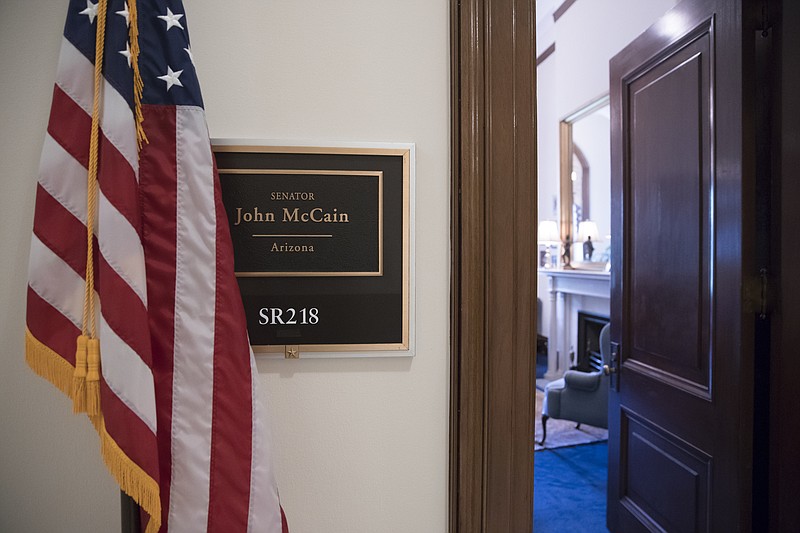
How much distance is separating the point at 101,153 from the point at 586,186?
15.2 feet

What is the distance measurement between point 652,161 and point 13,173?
220 cm

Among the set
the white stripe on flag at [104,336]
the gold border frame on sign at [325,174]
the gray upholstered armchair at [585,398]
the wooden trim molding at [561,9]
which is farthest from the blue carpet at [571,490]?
the wooden trim molding at [561,9]

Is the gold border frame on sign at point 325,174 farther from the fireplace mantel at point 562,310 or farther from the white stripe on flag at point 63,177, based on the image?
the fireplace mantel at point 562,310

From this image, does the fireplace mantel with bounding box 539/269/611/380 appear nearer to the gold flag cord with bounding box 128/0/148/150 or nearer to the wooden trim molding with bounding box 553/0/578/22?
the wooden trim molding with bounding box 553/0/578/22

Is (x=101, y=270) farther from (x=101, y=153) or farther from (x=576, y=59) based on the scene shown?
(x=576, y=59)

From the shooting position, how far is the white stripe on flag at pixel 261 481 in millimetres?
861

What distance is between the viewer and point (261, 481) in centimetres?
87

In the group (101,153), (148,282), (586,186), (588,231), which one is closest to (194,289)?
(148,282)

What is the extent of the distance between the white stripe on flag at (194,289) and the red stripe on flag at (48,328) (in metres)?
0.18

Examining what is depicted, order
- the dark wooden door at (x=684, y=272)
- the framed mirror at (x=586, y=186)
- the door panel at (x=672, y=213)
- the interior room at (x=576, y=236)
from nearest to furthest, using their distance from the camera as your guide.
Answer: the dark wooden door at (x=684, y=272)
the door panel at (x=672, y=213)
the interior room at (x=576, y=236)
the framed mirror at (x=586, y=186)

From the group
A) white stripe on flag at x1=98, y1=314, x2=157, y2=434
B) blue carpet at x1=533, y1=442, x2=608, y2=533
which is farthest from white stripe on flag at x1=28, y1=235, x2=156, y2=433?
blue carpet at x1=533, y1=442, x2=608, y2=533

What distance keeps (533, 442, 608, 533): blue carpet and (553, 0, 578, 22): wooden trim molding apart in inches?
168

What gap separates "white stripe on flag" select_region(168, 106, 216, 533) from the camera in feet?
2.82

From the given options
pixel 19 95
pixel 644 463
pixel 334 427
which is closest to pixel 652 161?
pixel 644 463
